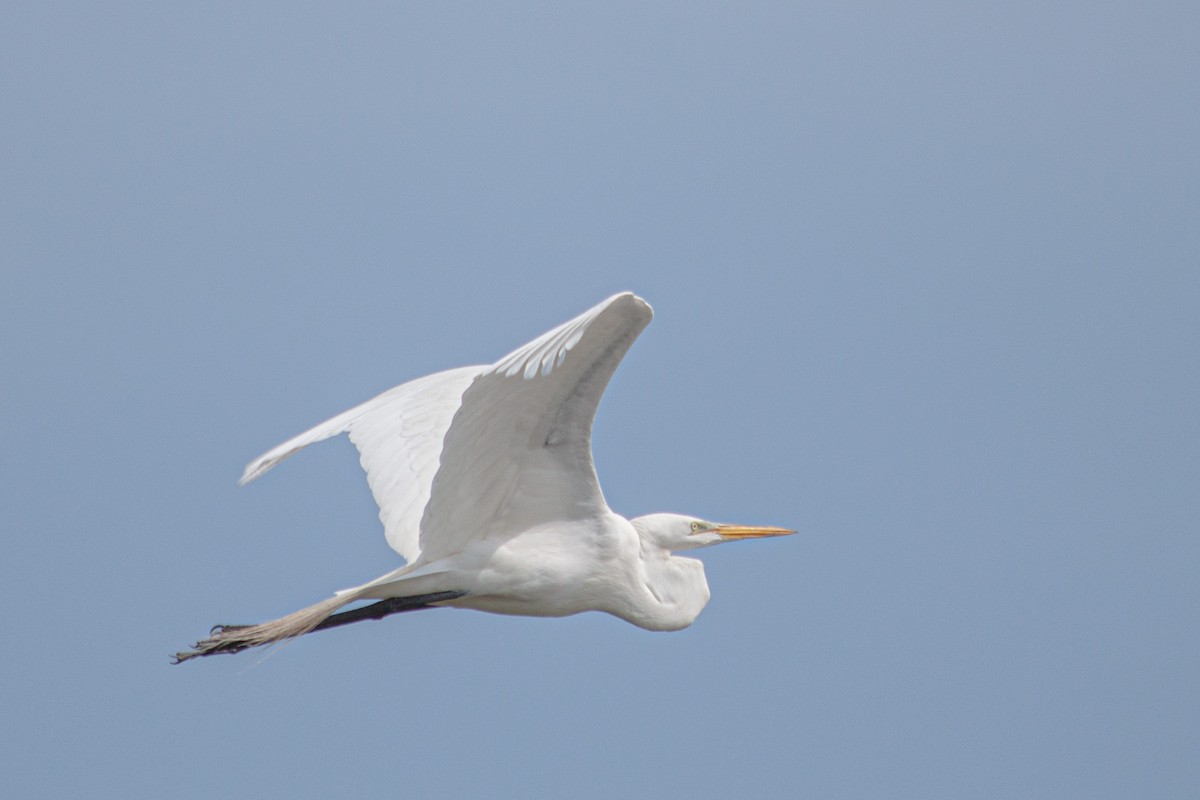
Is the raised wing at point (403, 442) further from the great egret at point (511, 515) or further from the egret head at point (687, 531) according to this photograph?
the egret head at point (687, 531)

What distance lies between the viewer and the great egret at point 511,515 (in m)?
5.92

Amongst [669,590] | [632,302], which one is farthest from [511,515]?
[632,302]

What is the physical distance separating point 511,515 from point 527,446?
42 cm

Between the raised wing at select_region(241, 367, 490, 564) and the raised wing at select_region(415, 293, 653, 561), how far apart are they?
0.51m

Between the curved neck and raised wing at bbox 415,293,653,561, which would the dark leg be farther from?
the curved neck

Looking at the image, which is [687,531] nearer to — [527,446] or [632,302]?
[527,446]

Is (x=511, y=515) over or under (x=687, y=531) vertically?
over

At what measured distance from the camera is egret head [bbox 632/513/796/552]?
721 cm

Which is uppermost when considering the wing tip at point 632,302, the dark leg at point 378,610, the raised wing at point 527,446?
the wing tip at point 632,302

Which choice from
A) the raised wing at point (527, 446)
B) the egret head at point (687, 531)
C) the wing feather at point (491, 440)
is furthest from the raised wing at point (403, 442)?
the egret head at point (687, 531)

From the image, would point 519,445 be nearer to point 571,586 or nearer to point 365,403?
point 571,586

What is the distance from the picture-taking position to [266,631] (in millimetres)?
6516

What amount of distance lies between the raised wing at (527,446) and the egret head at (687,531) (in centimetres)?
62

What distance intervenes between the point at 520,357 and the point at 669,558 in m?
2.49
